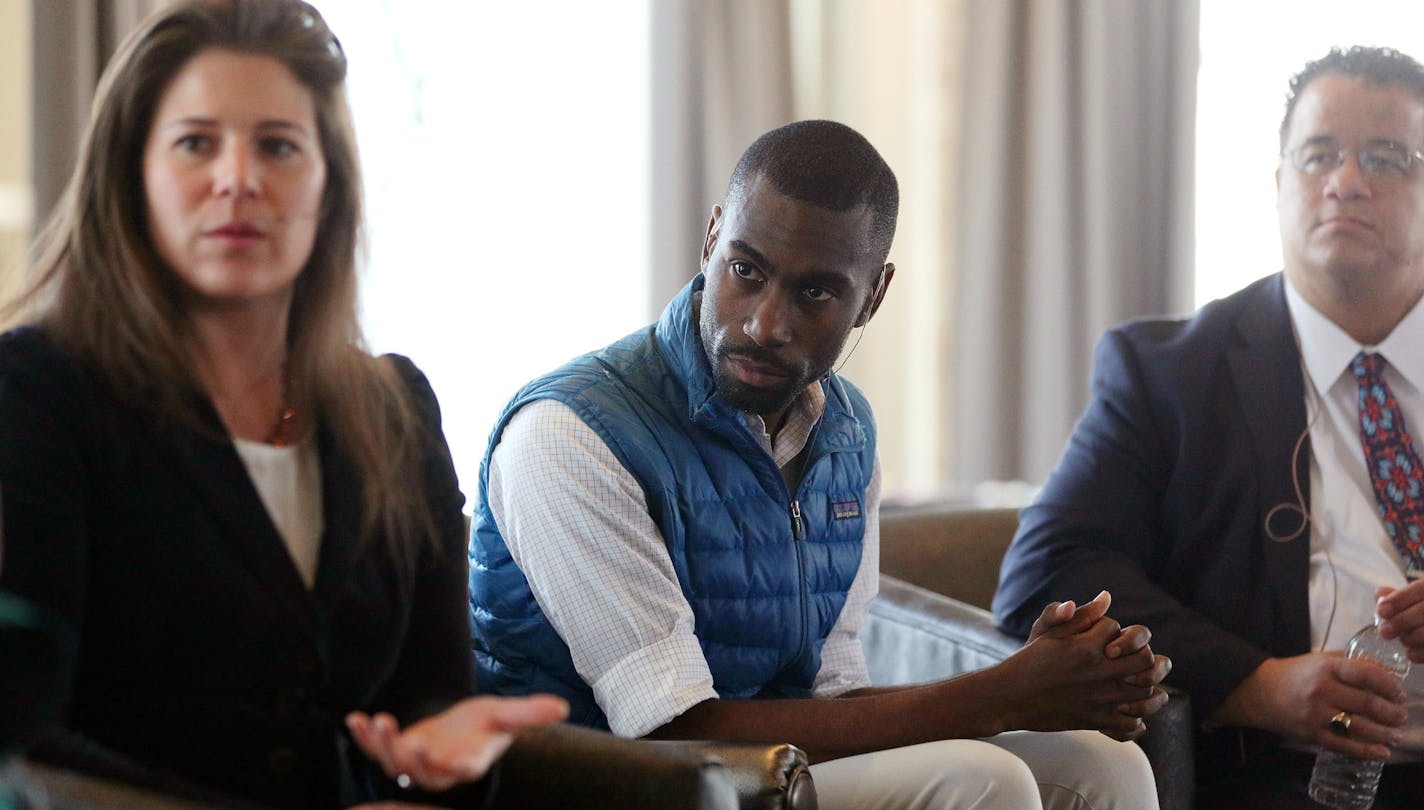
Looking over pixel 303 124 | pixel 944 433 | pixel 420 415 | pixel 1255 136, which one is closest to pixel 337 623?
pixel 420 415

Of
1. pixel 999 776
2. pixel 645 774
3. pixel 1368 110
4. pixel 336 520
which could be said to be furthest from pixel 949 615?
pixel 336 520

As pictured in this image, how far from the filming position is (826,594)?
7.02 feet

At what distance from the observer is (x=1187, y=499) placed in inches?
98.1

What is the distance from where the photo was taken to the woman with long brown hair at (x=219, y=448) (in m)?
1.38

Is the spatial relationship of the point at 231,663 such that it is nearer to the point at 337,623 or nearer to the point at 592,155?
the point at 337,623

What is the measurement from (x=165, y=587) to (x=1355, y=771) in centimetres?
177

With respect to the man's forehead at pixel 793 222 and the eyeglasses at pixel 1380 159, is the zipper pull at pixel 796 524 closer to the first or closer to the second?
the man's forehead at pixel 793 222

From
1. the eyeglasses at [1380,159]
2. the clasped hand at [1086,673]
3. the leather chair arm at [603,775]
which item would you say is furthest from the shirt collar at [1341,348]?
the leather chair arm at [603,775]

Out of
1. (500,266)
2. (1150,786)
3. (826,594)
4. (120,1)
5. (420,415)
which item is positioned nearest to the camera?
(420,415)

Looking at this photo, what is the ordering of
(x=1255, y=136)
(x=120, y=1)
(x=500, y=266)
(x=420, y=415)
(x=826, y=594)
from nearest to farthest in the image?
(x=420, y=415) → (x=826, y=594) → (x=120, y=1) → (x=500, y=266) → (x=1255, y=136)

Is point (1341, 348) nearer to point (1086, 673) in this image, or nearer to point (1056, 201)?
point (1086, 673)

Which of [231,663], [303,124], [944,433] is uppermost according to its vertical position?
[303,124]

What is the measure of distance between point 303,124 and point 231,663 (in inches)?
21.2

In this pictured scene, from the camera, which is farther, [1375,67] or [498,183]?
[498,183]
